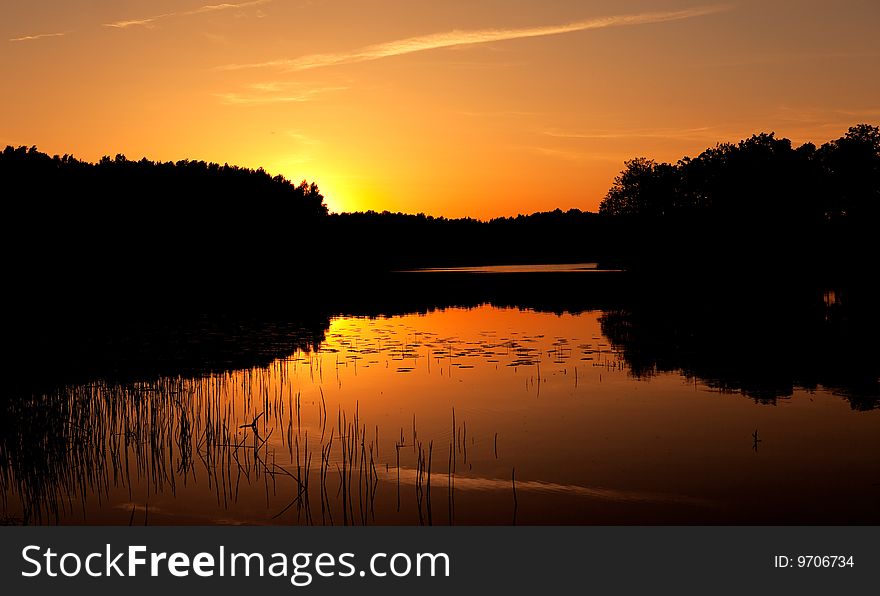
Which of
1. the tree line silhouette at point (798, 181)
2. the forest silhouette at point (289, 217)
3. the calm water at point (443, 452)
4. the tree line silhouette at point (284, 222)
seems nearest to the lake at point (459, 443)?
the calm water at point (443, 452)

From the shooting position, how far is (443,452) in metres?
16.3

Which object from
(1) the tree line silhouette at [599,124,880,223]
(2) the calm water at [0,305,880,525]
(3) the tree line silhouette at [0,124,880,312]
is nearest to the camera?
(2) the calm water at [0,305,880,525]

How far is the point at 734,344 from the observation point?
3216 cm

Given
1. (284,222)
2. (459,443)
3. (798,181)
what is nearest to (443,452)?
(459,443)

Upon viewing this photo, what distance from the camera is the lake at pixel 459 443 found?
42.1 ft

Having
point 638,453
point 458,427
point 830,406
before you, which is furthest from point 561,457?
point 830,406

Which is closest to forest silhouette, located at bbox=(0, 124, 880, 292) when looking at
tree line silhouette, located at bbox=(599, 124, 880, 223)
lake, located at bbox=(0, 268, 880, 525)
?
tree line silhouette, located at bbox=(599, 124, 880, 223)

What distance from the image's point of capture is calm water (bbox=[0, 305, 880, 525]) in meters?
12.8

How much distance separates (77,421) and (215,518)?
635cm

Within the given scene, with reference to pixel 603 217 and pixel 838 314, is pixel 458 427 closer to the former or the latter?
pixel 838 314

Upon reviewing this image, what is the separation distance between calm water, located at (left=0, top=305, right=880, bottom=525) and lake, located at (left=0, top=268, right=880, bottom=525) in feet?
0.18

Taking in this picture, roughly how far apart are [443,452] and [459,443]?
2.62ft

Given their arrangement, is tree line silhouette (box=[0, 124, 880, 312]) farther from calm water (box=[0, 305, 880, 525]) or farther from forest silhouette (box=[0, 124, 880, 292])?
calm water (box=[0, 305, 880, 525])

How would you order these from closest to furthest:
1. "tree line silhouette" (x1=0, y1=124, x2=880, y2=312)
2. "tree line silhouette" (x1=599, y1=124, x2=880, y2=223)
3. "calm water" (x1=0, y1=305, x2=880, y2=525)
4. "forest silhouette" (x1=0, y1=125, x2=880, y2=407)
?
"calm water" (x1=0, y1=305, x2=880, y2=525) < "forest silhouette" (x1=0, y1=125, x2=880, y2=407) < "tree line silhouette" (x1=0, y1=124, x2=880, y2=312) < "tree line silhouette" (x1=599, y1=124, x2=880, y2=223)
